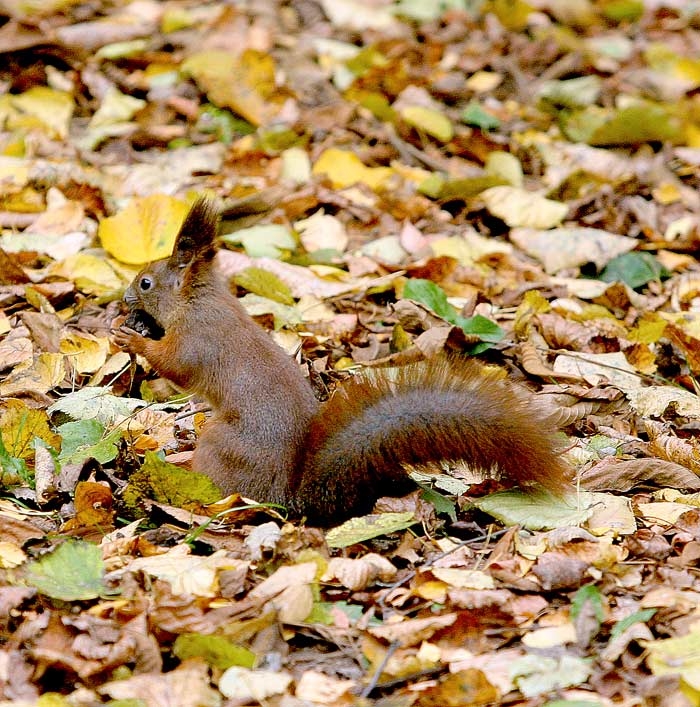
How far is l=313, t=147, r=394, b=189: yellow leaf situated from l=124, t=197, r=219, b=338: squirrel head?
5.38 feet

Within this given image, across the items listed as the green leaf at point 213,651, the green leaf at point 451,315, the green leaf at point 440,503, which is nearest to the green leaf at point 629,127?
the green leaf at point 451,315

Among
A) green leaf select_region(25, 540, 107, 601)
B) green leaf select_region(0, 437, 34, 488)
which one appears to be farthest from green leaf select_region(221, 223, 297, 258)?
green leaf select_region(25, 540, 107, 601)

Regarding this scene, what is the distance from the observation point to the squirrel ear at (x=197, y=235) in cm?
327

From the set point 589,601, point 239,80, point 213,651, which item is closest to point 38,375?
point 213,651

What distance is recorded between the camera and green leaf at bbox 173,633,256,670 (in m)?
2.22

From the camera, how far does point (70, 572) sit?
248cm

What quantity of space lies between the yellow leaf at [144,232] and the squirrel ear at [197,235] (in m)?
0.67

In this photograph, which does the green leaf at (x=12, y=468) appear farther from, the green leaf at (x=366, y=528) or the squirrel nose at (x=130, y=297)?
the green leaf at (x=366, y=528)

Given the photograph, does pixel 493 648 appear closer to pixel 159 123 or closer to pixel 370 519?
pixel 370 519

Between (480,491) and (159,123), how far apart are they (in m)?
3.16

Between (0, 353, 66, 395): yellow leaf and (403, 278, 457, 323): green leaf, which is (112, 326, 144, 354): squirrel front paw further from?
(403, 278, 457, 323): green leaf

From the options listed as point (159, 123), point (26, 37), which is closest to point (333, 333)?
point (159, 123)

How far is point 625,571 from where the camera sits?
8.55ft

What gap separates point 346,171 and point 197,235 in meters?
1.81
